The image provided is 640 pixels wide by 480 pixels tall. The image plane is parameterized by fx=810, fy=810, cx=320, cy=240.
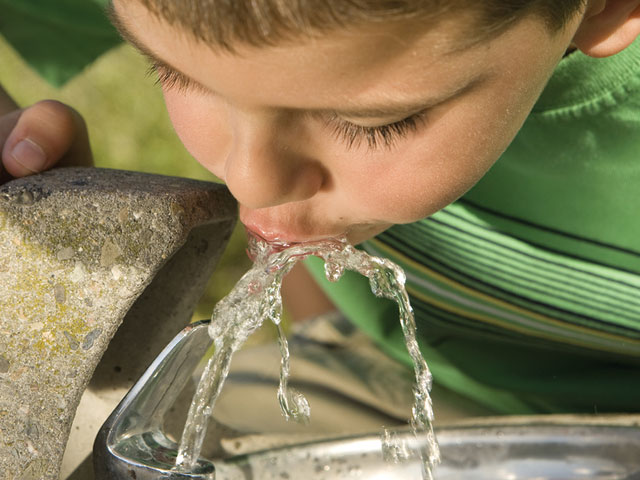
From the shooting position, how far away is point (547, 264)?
0.79 metres

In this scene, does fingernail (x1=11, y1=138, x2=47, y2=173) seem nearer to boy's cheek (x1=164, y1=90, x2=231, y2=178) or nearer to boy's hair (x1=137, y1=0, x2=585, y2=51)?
boy's cheek (x1=164, y1=90, x2=231, y2=178)

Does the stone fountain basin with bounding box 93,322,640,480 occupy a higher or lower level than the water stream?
lower

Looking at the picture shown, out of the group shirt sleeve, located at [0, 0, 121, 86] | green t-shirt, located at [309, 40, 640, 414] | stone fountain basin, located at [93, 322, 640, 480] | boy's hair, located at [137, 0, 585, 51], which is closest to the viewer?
boy's hair, located at [137, 0, 585, 51]

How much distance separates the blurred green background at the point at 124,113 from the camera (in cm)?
108

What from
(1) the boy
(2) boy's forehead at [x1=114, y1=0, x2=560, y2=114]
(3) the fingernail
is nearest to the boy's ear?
(1) the boy

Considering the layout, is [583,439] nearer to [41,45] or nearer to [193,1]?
[193,1]

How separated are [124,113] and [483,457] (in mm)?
806

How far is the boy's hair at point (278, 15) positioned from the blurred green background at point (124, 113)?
2.44 feet

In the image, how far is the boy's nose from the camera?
418mm

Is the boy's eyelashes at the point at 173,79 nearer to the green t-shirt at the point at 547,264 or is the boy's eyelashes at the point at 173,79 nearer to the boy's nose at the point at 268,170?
the boy's nose at the point at 268,170

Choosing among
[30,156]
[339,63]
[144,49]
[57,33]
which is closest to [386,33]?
[339,63]

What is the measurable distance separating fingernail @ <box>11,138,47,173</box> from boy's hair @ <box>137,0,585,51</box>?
247 mm

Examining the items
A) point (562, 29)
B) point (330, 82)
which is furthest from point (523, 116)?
point (330, 82)

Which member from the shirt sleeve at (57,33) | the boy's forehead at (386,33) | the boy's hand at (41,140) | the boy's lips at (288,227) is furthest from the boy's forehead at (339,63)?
the shirt sleeve at (57,33)
